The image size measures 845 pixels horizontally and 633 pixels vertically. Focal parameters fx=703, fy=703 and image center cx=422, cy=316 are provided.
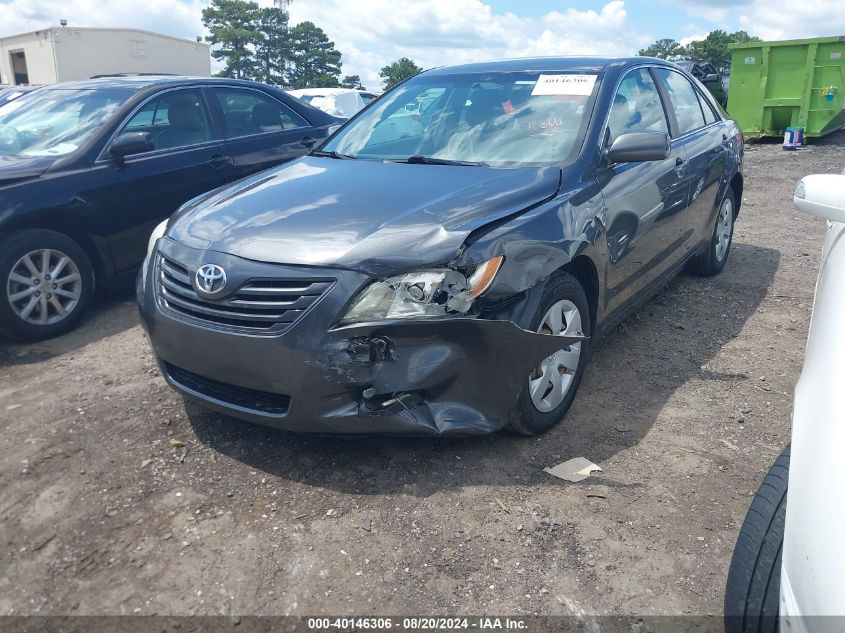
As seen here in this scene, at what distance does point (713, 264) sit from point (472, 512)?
12.6 ft

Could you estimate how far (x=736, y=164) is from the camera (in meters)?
5.67

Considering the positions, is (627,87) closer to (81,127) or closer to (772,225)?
(81,127)

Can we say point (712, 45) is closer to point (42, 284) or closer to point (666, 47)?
point (666, 47)

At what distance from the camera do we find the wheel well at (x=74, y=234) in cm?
452

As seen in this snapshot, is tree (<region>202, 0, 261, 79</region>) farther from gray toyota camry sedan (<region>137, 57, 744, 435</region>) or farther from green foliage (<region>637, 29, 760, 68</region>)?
gray toyota camry sedan (<region>137, 57, 744, 435</region>)

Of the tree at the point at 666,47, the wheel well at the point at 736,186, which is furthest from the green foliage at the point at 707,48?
the wheel well at the point at 736,186

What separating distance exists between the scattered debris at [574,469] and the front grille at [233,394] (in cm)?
118

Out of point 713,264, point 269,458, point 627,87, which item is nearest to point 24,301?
point 269,458

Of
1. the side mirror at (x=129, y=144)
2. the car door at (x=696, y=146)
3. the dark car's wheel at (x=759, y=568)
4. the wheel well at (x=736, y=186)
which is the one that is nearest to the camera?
the dark car's wheel at (x=759, y=568)

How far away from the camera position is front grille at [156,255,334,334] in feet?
9.06

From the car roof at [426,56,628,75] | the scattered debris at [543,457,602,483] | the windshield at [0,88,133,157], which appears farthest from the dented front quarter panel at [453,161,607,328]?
the windshield at [0,88,133,157]

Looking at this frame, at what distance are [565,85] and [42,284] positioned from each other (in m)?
3.53

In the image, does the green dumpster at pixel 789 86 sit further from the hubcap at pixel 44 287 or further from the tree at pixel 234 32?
the tree at pixel 234 32

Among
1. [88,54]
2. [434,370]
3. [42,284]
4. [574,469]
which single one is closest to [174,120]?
[42,284]
